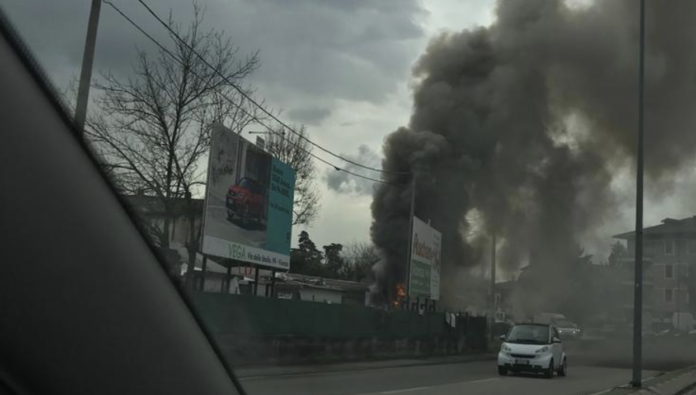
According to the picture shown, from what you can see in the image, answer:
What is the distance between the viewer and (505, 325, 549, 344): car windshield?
19531 mm

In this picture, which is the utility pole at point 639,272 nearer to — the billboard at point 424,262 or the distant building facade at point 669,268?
the billboard at point 424,262

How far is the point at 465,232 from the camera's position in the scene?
143 feet

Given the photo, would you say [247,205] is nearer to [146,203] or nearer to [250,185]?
[250,185]

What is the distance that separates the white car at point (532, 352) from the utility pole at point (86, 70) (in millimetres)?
17505

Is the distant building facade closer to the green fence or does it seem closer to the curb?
the green fence

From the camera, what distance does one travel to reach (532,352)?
19.0 m

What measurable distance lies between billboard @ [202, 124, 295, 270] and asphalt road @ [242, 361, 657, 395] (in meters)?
4.81

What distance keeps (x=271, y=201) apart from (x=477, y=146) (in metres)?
21.6

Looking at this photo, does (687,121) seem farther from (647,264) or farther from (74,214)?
(647,264)

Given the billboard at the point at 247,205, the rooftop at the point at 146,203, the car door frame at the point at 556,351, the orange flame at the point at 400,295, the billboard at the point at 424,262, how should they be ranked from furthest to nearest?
the orange flame at the point at 400,295 < the billboard at the point at 424,262 < the car door frame at the point at 556,351 < the billboard at the point at 247,205 < the rooftop at the point at 146,203

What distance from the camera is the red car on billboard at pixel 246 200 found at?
2028 centimetres

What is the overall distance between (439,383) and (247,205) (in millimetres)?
8242

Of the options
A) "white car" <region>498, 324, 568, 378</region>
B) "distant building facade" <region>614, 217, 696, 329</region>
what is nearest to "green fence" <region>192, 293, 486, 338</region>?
"white car" <region>498, 324, 568, 378</region>

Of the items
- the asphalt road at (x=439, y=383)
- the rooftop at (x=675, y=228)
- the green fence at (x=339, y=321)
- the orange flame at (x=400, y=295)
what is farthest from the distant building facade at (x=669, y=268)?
the asphalt road at (x=439, y=383)
